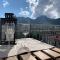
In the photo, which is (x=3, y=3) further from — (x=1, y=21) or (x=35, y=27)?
(x=35, y=27)

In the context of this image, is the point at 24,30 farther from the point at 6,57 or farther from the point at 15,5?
the point at 6,57

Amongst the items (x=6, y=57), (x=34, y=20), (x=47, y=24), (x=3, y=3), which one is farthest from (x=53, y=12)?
(x=6, y=57)

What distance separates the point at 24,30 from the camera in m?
4.07

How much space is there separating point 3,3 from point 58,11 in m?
1.75

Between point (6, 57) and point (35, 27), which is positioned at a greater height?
point (35, 27)

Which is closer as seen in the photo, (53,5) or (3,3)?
(3,3)

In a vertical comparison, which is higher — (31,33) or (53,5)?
(53,5)

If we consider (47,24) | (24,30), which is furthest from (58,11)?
(24,30)

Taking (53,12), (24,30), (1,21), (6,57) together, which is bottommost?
(6,57)

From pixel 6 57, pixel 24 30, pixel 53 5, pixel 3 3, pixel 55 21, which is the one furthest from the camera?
pixel 55 21

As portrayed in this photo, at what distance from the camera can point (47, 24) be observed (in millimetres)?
4352

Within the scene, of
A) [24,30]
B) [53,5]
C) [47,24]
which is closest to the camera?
[53,5]

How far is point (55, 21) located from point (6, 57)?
11.6 ft

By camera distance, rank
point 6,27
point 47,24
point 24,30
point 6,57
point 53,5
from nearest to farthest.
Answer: point 6,57, point 6,27, point 53,5, point 24,30, point 47,24
